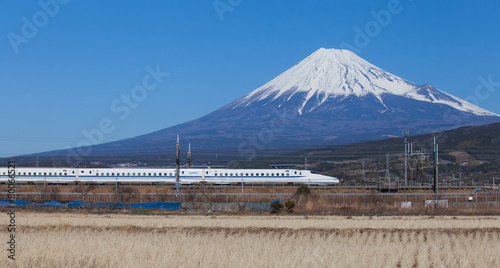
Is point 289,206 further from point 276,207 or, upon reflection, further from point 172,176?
point 172,176

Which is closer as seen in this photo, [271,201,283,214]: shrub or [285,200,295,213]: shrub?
[271,201,283,214]: shrub

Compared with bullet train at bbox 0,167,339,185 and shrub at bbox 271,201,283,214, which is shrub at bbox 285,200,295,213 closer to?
shrub at bbox 271,201,283,214

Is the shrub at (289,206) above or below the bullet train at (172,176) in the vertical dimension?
below

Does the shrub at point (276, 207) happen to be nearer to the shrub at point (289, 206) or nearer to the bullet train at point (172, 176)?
the shrub at point (289, 206)

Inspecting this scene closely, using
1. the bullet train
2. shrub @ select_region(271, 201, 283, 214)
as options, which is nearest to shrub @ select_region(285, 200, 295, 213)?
shrub @ select_region(271, 201, 283, 214)

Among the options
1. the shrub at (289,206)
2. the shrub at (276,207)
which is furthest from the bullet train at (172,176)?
the shrub at (276,207)

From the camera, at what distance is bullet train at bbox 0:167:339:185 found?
81.1m

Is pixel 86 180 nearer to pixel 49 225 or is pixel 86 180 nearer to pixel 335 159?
pixel 49 225

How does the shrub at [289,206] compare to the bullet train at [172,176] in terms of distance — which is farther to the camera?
the bullet train at [172,176]

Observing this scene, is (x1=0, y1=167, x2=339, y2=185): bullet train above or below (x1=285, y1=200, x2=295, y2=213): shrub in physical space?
above

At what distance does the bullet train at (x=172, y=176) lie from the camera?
81062 mm

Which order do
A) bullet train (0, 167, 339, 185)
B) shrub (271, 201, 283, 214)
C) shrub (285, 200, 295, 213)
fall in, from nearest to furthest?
shrub (271, 201, 283, 214) → shrub (285, 200, 295, 213) → bullet train (0, 167, 339, 185)

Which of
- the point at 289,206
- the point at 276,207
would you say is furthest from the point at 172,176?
the point at 276,207

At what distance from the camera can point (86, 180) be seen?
83.4 metres
